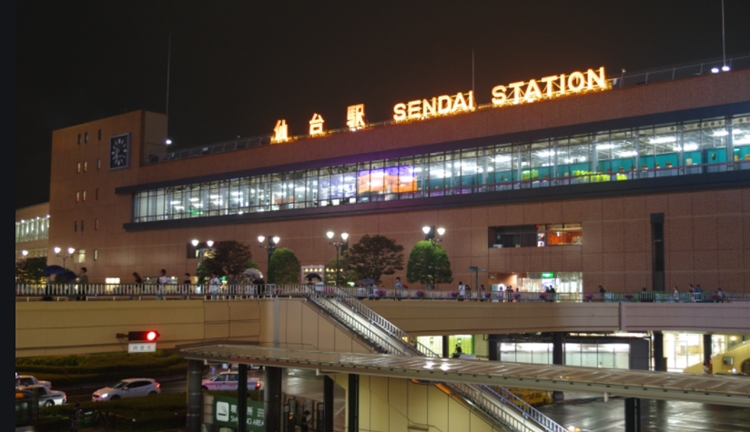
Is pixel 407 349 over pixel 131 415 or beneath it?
over

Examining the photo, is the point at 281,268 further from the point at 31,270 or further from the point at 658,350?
the point at 31,270

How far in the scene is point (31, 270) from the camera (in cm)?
8806

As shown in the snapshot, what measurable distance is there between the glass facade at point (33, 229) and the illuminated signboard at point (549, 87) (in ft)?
250

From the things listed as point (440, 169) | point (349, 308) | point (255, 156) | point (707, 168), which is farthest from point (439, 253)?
point (255, 156)

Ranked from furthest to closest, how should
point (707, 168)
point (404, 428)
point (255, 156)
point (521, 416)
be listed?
point (255, 156)
point (707, 168)
point (521, 416)
point (404, 428)

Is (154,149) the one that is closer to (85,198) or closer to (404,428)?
(85,198)

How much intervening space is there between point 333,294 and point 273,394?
42.1ft

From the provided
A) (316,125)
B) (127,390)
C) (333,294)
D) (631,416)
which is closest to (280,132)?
(316,125)

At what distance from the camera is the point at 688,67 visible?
166 ft

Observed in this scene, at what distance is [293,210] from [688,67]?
117ft

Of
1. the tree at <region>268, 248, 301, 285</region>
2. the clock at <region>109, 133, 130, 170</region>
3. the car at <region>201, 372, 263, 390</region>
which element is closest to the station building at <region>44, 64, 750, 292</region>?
the clock at <region>109, 133, 130, 170</region>

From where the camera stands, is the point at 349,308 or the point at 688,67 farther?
the point at 688,67

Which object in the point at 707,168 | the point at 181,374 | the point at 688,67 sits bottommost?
the point at 181,374

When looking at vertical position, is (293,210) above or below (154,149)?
below
